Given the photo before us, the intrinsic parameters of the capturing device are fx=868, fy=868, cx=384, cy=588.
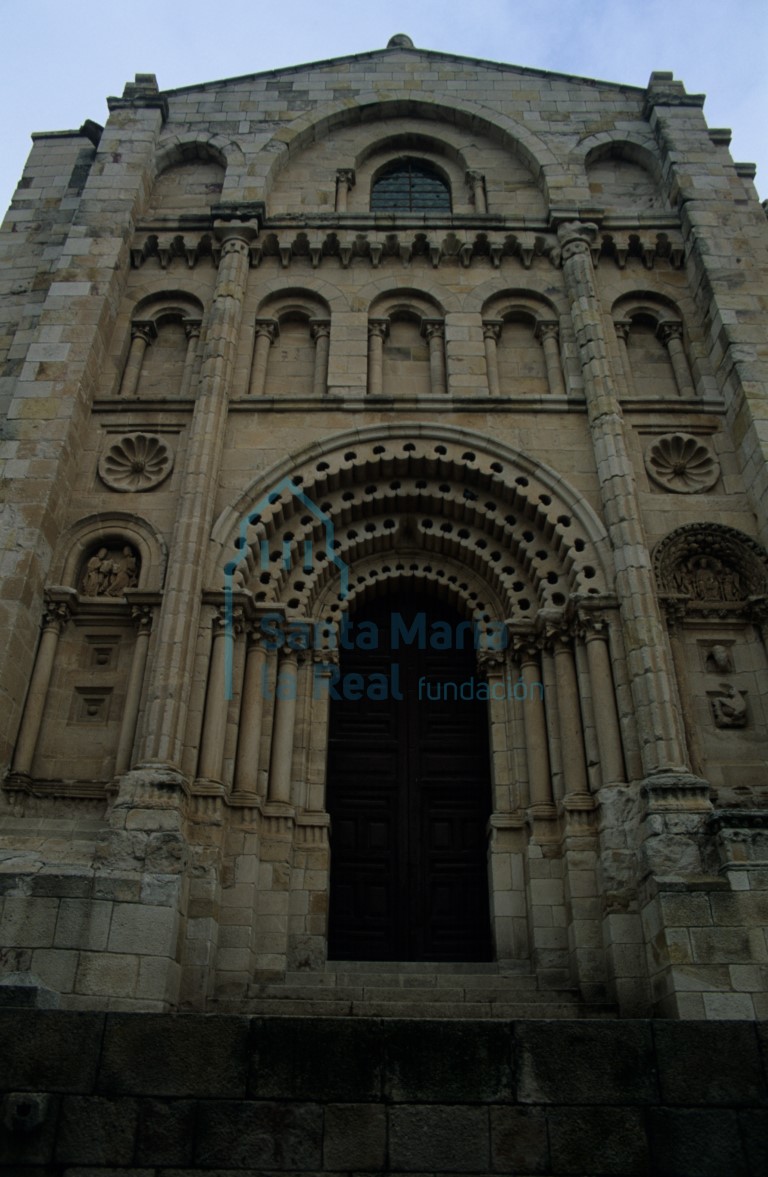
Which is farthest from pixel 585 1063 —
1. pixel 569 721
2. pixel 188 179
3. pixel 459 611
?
pixel 188 179

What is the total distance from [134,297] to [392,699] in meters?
8.14

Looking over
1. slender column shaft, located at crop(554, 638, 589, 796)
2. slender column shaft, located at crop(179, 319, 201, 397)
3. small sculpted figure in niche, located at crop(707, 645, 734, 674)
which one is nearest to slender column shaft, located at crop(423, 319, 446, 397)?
slender column shaft, located at crop(179, 319, 201, 397)

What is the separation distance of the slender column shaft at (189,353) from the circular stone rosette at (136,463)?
1.14m

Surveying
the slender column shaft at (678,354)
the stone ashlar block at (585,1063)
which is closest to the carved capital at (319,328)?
the slender column shaft at (678,354)

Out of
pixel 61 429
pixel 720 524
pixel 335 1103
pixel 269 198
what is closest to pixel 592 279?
pixel 720 524

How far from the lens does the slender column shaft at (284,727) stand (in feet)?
35.6

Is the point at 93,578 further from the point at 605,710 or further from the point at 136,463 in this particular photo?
the point at 605,710

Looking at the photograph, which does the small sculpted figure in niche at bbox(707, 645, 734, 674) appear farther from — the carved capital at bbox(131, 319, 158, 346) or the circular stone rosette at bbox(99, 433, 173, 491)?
the carved capital at bbox(131, 319, 158, 346)

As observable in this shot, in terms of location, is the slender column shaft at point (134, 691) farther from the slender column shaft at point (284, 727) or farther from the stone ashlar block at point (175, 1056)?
the stone ashlar block at point (175, 1056)

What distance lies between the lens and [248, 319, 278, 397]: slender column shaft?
44.6ft

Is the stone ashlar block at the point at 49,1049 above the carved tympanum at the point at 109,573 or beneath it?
beneath

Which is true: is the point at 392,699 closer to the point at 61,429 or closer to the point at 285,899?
the point at 285,899

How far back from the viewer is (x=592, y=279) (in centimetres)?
1423

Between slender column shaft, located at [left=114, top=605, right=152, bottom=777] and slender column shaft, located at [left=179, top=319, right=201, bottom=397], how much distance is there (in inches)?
157
